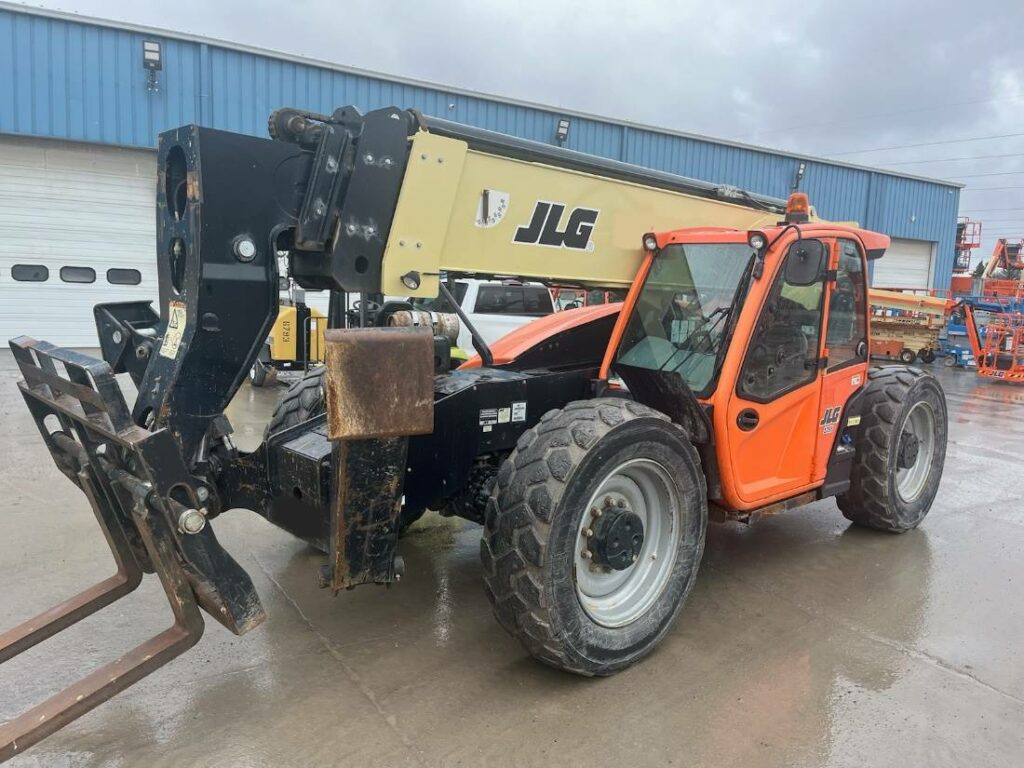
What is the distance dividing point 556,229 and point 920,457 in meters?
3.59

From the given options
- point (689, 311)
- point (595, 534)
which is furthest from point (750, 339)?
point (595, 534)

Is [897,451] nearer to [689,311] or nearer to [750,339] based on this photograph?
[750,339]

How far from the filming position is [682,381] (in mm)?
3896

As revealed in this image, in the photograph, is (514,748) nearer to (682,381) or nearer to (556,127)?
(682,381)

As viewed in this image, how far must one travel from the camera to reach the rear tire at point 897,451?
4.95 metres

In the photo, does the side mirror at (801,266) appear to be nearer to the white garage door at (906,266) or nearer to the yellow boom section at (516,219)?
the yellow boom section at (516,219)

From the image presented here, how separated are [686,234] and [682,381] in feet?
2.82

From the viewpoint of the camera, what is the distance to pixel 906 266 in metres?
26.6

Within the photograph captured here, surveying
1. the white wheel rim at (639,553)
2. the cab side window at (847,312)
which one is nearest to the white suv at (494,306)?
the cab side window at (847,312)

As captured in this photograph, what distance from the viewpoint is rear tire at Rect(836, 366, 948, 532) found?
4.95 m

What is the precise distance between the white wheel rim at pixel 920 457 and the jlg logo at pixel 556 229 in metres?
3.08

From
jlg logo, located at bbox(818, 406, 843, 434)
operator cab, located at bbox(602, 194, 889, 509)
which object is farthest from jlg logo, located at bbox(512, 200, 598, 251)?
jlg logo, located at bbox(818, 406, 843, 434)

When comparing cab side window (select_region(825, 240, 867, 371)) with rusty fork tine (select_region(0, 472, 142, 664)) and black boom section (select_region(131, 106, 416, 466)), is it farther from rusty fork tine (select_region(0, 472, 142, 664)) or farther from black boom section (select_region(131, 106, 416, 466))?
rusty fork tine (select_region(0, 472, 142, 664))

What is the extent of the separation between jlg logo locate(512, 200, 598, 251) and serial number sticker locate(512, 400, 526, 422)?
2.64 feet
